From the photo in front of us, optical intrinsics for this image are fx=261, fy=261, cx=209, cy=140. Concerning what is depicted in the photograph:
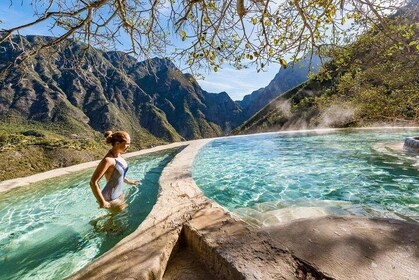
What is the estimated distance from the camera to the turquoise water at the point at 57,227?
3.67 meters

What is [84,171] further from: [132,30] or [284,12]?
[284,12]

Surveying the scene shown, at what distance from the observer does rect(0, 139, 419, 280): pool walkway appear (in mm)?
2307

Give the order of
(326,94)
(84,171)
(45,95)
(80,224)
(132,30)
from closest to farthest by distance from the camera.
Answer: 1. (132,30)
2. (80,224)
3. (326,94)
4. (84,171)
5. (45,95)

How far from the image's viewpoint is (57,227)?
5.21 metres

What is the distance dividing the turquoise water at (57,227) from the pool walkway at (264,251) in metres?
1.06

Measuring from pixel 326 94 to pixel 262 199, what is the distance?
13.6 feet

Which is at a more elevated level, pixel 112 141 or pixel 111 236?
pixel 112 141

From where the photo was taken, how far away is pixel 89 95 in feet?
364

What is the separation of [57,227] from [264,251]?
4.48 m

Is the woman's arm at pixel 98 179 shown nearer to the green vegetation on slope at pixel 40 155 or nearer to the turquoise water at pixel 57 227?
the turquoise water at pixel 57 227

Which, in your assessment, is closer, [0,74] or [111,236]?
[0,74]

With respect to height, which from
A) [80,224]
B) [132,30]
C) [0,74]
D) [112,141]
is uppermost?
[132,30]

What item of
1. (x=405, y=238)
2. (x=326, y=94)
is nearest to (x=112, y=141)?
(x=405, y=238)

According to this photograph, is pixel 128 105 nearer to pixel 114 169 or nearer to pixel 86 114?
pixel 86 114
